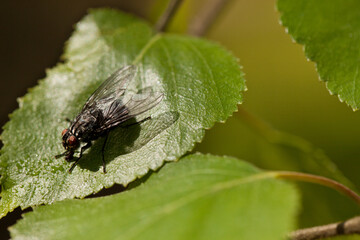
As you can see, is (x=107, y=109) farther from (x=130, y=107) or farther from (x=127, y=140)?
(x=127, y=140)

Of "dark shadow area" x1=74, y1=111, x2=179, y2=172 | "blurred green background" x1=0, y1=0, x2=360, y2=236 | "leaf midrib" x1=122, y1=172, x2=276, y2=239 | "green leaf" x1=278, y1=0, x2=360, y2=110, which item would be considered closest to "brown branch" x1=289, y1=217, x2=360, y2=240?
"leaf midrib" x1=122, y1=172, x2=276, y2=239

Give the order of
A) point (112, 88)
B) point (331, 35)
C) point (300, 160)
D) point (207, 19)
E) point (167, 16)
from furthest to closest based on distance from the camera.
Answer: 1. point (207, 19)
2. point (300, 160)
3. point (167, 16)
4. point (112, 88)
5. point (331, 35)

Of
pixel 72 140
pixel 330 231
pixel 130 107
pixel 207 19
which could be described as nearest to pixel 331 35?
pixel 330 231

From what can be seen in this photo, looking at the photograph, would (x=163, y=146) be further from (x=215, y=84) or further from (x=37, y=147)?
(x=37, y=147)

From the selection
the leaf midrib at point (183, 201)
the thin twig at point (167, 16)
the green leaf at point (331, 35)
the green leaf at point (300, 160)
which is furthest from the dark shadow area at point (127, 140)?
the green leaf at point (300, 160)

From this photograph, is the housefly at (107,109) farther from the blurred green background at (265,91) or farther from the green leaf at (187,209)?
the blurred green background at (265,91)

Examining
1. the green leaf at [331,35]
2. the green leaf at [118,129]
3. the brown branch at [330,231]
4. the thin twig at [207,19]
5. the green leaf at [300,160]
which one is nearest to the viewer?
the brown branch at [330,231]

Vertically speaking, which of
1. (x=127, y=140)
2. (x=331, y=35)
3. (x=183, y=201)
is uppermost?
(x=331, y=35)

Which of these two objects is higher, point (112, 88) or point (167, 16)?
point (167, 16)

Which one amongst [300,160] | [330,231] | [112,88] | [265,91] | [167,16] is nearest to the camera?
[330,231]
